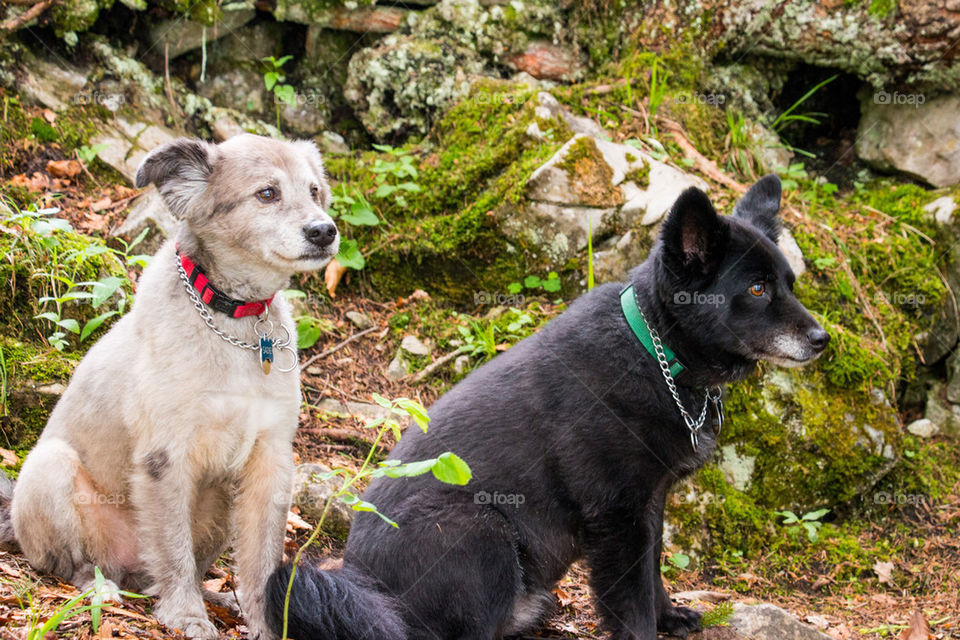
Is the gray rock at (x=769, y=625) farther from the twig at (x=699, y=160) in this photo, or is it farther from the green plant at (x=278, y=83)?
the green plant at (x=278, y=83)

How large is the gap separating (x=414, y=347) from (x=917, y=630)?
11.1 ft

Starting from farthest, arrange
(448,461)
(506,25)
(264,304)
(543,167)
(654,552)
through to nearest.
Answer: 1. (506,25)
2. (543,167)
3. (654,552)
4. (264,304)
5. (448,461)

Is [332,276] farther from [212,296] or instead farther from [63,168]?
[212,296]

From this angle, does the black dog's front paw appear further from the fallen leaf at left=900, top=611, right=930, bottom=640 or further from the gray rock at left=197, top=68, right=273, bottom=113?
the gray rock at left=197, top=68, right=273, bottom=113

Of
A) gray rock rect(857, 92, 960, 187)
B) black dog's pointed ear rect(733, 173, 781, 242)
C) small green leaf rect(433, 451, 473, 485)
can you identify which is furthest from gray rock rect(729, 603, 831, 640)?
gray rock rect(857, 92, 960, 187)

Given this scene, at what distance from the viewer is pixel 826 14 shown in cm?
658

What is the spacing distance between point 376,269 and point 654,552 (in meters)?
3.17

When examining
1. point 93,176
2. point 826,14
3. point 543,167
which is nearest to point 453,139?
point 543,167

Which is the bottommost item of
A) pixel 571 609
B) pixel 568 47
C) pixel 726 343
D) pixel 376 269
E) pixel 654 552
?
pixel 571 609

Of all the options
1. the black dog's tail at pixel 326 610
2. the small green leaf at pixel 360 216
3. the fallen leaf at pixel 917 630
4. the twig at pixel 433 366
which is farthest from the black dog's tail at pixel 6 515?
the fallen leaf at pixel 917 630

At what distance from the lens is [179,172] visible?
3.35 metres

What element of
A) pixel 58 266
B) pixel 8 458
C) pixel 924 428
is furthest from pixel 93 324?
pixel 924 428

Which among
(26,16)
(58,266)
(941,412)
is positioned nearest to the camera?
(58,266)

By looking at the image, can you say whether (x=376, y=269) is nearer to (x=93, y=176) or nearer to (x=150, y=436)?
(x=93, y=176)
